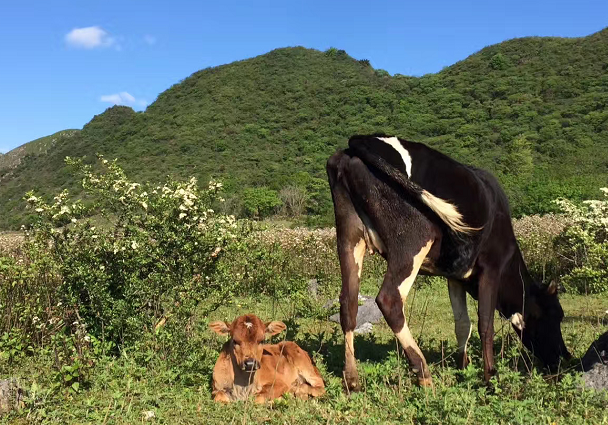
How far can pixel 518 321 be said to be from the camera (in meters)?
5.52

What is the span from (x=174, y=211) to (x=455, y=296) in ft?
11.4

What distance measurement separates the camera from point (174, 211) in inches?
252

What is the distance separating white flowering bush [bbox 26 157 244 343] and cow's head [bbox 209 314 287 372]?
3.58ft

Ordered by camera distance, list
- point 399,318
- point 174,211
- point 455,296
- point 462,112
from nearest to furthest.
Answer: point 399,318 → point 455,296 → point 174,211 → point 462,112

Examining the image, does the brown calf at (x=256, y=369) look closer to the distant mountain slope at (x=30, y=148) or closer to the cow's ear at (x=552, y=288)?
the cow's ear at (x=552, y=288)

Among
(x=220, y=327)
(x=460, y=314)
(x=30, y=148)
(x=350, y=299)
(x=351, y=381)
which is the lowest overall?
(x=351, y=381)

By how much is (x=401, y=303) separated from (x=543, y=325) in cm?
179

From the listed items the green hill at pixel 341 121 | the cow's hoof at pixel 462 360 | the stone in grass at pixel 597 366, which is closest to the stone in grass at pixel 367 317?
the cow's hoof at pixel 462 360

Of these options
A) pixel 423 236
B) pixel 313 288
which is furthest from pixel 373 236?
pixel 313 288

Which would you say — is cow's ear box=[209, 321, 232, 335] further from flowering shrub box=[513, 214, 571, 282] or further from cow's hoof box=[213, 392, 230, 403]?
flowering shrub box=[513, 214, 571, 282]

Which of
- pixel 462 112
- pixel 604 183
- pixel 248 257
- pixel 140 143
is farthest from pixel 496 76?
pixel 248 257

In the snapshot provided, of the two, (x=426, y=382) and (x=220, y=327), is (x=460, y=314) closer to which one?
(x=426, y=382)

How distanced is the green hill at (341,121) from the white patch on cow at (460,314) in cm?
2194

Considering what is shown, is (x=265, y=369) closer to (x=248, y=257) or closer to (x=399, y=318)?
(x=399, y=318)
